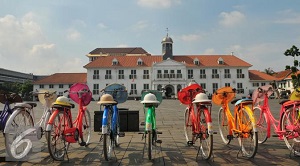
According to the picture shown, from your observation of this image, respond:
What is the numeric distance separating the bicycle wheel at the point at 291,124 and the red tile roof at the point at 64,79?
68.3 meters

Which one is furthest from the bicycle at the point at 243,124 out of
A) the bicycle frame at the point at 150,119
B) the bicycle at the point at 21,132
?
the bicycle at the point at 21,132

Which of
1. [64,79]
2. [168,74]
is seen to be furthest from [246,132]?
[64,79]

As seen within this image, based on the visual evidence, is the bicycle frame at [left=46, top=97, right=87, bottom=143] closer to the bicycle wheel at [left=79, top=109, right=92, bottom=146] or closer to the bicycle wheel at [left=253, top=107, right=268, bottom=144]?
the bicycle wheel at [left=79, top=109, right=92, bottom=146]

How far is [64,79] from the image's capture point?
236 ft

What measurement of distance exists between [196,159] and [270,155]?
1.50 m

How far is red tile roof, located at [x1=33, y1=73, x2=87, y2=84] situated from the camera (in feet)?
232

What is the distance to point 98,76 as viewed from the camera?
66.8 metres

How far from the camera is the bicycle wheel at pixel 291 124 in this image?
5355 millimetres

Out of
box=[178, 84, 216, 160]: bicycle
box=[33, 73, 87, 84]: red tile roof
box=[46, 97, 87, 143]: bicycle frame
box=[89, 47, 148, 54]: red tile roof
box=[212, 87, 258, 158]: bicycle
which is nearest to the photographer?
box=[46, 97, 87, 143]: bicycle frame

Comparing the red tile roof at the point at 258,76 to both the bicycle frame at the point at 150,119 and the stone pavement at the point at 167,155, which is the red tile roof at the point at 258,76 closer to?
the stone pavement at the point at 167,155

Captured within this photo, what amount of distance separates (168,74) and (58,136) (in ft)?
197

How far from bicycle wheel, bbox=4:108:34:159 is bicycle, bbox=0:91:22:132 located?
0.28 metres

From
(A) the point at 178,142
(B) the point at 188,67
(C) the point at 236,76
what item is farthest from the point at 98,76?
(A) the point at 178,142

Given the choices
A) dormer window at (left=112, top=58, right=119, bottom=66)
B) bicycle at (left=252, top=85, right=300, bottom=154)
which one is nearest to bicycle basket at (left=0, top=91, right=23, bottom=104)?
bicycle at (left=252, top=85, right=300, bottom=154)
